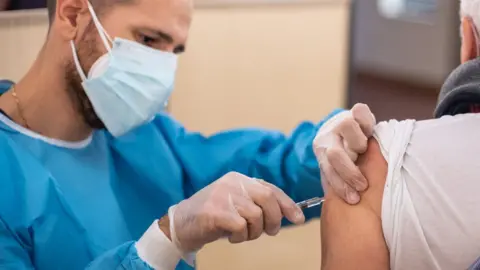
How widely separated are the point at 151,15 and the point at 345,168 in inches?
24.2

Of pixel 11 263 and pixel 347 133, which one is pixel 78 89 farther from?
pixel 347 133

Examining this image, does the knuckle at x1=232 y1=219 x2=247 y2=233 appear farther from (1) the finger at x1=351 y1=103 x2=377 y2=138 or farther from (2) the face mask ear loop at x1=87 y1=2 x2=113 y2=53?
(2) the face mask ear loop at x1=87 y1=2 x2=113 y2=53

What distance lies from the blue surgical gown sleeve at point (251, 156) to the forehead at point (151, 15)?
28cm

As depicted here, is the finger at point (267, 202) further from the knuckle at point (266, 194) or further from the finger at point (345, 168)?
the finger at point (345, 168)

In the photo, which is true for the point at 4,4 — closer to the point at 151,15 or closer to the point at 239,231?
the point at 151,15

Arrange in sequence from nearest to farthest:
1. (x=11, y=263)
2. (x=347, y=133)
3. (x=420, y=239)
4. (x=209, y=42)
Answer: (x=420, y=239)
(x=347, y=133)
(x=11, y=263)
(x=209, y=42)

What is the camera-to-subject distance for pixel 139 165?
1530 millimetres

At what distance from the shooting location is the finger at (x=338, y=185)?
965 mm

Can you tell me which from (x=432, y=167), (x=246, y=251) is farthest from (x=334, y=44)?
(x=432, y=167)

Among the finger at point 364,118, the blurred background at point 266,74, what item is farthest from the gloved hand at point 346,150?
the blurred background at point 266,74

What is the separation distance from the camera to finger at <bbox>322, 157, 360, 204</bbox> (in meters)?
0.97

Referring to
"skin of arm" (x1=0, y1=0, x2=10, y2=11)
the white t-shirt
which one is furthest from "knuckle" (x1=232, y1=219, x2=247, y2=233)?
"skin of arm" (x1=0, y1=0, x2=10, y2=11)

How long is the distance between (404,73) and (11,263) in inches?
110

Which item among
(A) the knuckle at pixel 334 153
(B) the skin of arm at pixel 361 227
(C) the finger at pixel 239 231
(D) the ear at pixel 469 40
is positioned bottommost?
(C) the finger at pixel 239 231
